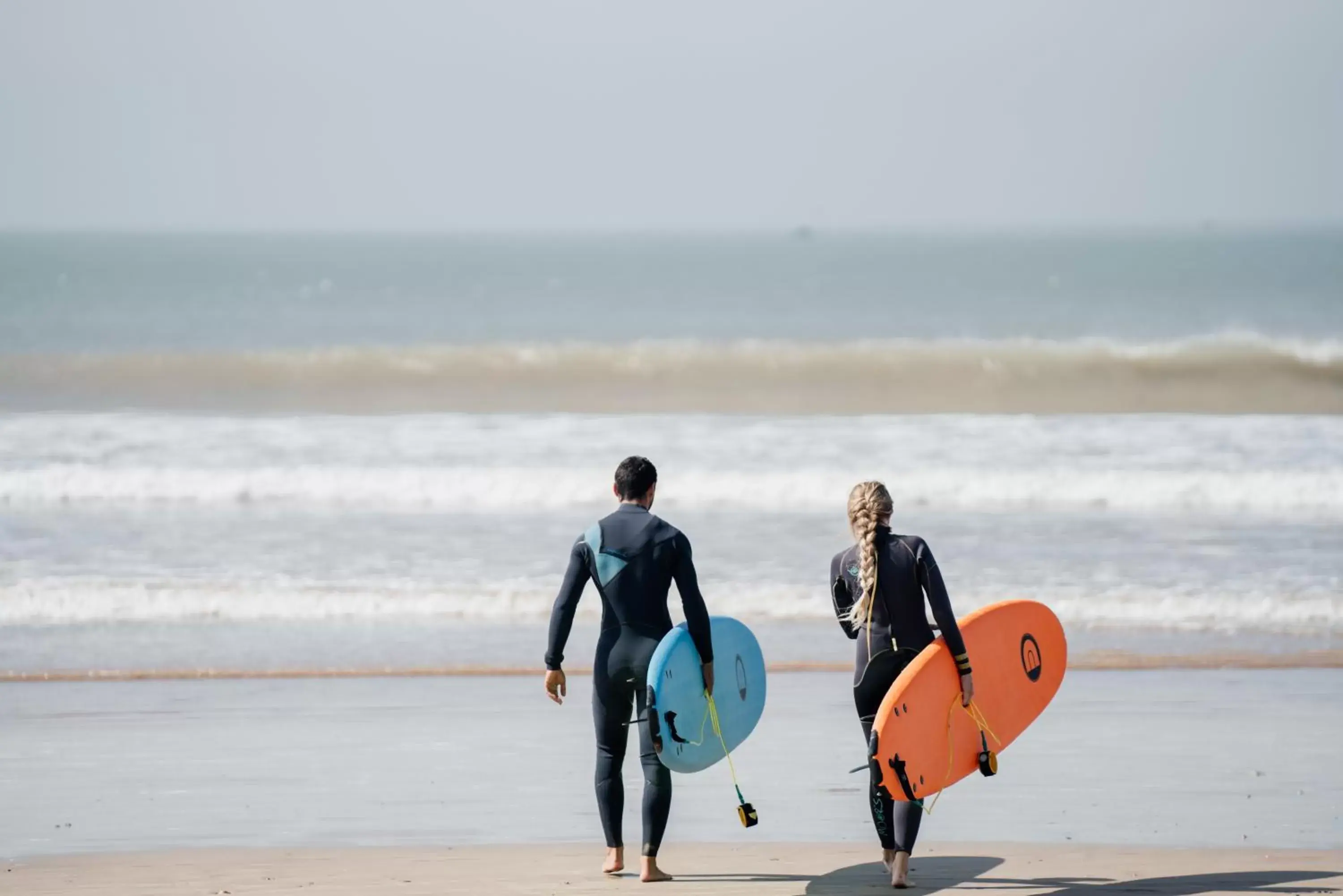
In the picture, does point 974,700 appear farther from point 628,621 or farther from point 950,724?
point 628,621

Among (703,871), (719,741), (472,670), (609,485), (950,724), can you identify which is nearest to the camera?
(950,724)

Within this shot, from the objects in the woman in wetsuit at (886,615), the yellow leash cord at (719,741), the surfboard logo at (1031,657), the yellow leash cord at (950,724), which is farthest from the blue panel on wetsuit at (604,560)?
the surfboard logo at (1031,657)

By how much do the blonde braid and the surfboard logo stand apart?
758 mm

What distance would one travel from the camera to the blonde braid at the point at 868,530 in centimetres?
438

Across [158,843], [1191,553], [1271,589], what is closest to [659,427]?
[1191,553]

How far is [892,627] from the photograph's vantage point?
4441 millimetres

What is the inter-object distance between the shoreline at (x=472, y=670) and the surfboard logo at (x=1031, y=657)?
222cm

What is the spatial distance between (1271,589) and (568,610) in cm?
584

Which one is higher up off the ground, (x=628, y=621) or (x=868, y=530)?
(x=868, y=530)

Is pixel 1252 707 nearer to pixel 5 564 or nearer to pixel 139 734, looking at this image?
pixel 139 734

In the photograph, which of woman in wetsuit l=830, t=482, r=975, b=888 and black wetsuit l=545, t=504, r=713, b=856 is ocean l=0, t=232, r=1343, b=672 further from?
woman in wetsuit l=830, t=482, r=975, b=888

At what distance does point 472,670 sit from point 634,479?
304 cm

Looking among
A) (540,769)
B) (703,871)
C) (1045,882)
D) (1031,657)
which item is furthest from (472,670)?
(1045,882)

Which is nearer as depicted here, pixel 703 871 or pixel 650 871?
pixel 650 871
